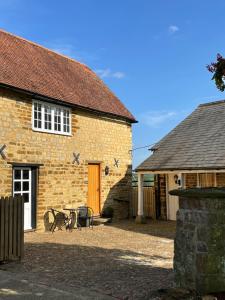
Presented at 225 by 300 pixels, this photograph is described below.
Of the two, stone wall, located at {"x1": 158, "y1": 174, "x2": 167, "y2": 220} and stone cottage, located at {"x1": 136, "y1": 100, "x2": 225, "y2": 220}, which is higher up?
stone cottage, located at {"x1": 136, "y1": 100, "x2": 225, "y2": 220}

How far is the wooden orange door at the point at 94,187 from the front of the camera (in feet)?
57.2

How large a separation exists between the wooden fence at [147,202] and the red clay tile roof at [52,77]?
3635 mm

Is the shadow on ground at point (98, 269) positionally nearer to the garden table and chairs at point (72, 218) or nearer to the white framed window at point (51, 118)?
the garden table and chairs at point (72, 218)

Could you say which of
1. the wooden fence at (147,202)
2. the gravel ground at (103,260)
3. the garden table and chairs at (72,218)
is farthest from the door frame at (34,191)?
the wooden fence at (147,202)

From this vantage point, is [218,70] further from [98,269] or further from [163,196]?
[163,196]

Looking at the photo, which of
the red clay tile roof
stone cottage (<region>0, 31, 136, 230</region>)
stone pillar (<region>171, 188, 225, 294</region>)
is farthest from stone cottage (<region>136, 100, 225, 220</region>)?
stone pillar (<region>171, 188, 225, 294</region>)

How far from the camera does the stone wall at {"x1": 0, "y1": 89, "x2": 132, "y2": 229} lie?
1378 centimetres

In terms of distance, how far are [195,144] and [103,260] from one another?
8926 mm

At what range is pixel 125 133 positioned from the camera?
19.8 metres

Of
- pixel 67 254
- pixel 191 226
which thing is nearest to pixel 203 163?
pixel 67 254

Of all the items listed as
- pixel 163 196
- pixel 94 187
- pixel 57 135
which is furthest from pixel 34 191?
pixel 163 196

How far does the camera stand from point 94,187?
17656 millimetres

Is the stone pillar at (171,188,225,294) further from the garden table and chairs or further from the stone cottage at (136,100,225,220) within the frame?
the garden table and chairs

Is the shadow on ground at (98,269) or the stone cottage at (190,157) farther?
the stone cottage at (190,157)
